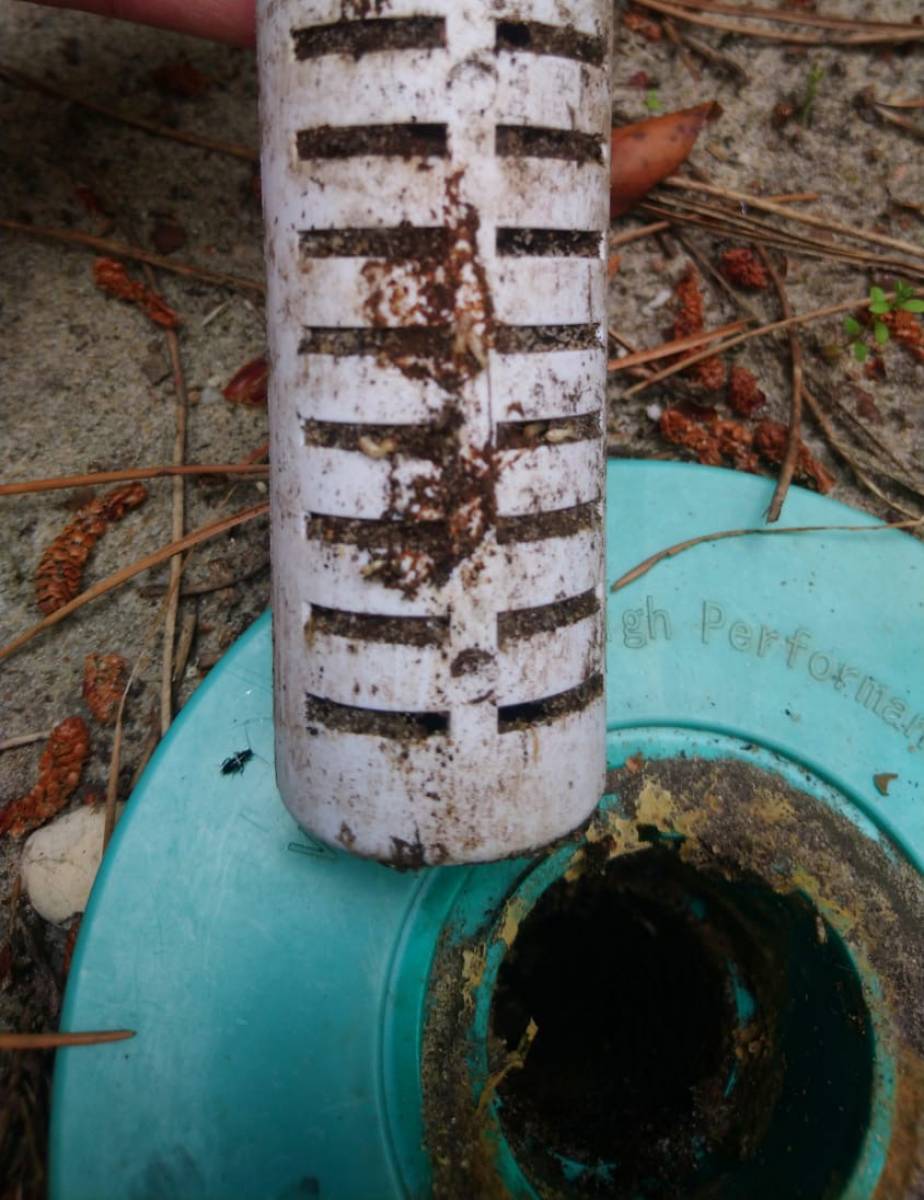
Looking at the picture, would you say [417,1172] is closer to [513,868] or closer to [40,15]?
[513,868]

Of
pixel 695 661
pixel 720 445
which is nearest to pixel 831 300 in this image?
pixel 720 445

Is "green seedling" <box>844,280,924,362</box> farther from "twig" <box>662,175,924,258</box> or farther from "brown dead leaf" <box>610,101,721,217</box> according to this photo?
"brown dead leaf" <box>610,101,721,217</box>

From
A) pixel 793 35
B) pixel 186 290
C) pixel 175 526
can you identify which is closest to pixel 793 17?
pixel 793 35

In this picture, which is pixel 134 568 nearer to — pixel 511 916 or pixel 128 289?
pixel 128 289

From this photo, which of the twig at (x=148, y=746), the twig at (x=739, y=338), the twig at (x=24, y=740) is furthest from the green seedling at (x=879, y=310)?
the twig at (x=24, y=740)

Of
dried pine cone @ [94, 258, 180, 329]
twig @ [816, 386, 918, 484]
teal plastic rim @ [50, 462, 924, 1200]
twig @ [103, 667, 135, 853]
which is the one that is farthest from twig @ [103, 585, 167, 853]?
twig @ [816, 386, 918, 484]
